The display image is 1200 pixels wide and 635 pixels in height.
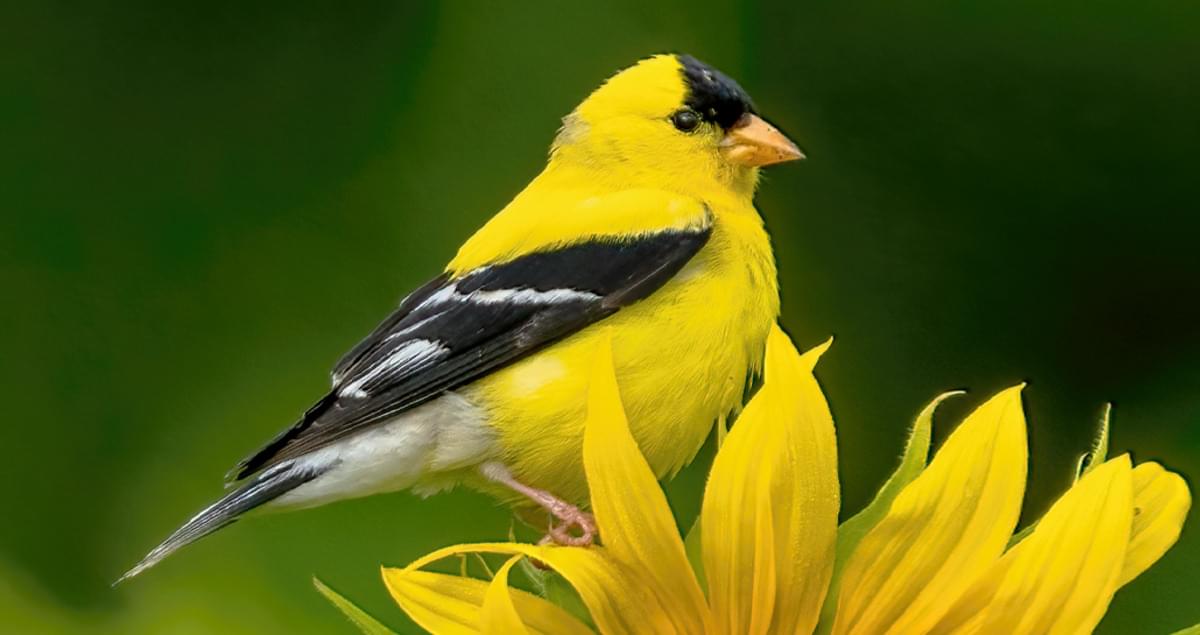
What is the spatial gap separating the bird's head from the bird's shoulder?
0.10 ft

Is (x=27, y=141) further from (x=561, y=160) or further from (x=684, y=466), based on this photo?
(x=684, y=466)

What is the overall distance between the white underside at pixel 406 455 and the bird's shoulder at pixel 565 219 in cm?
20

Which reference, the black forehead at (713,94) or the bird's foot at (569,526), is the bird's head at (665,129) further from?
the bird's foot at (569,526)

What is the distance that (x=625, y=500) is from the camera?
1.99 ft

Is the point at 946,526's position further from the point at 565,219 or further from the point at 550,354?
the point at 565,219

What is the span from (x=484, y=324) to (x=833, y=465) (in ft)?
1.23

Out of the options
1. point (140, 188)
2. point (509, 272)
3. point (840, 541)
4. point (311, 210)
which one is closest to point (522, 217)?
point (509, 272)

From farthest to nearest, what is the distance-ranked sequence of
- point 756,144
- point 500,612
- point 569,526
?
point 756,144
point 569,526
point 500,612

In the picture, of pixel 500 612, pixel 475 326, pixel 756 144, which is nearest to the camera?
pixel 500 612

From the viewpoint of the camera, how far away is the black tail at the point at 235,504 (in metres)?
0.82

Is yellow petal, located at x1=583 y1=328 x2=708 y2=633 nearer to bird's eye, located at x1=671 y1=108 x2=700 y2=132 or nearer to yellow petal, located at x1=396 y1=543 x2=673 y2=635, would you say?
yellow petal, located at x1=396 y1=543 x2=673 y2=635

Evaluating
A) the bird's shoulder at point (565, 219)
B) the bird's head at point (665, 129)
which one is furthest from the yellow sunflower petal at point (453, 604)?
the bird's head at point (665, 129)

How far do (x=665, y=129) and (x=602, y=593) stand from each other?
0.57 meters

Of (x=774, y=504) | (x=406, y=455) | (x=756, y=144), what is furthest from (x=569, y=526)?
(x=756, y=144)
